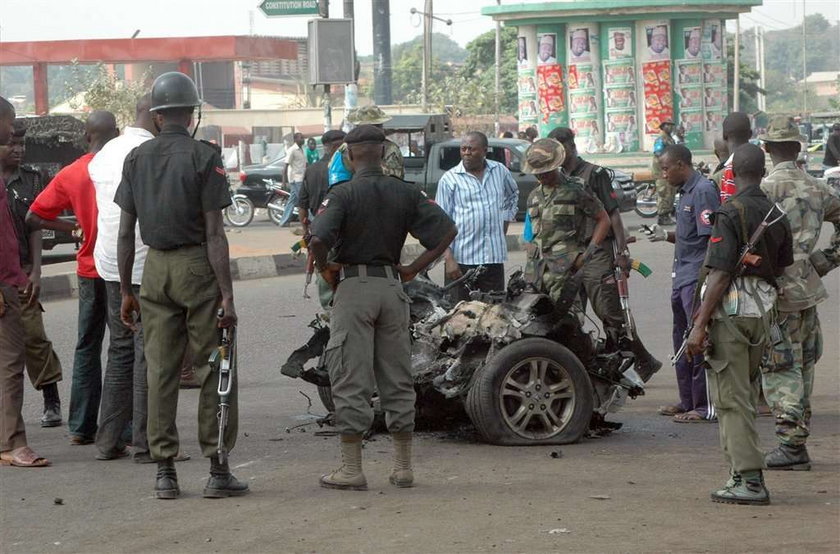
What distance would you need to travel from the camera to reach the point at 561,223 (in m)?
8.73

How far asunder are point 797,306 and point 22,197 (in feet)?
15.6

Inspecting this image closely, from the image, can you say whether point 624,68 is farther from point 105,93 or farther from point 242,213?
point 242,213

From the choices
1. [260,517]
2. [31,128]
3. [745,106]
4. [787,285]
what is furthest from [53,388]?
[745,106]

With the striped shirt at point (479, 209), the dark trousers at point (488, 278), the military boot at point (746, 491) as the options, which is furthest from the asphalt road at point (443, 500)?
the striped shirt at point (479, 209)

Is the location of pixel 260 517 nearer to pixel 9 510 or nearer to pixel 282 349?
pixel 9 510

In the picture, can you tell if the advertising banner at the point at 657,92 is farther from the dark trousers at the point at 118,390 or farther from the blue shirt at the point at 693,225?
the dark trousers at the point at 118,390

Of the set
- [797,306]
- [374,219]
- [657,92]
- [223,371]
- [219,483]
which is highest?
[657,92]

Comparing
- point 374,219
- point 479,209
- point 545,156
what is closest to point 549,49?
point 479,209

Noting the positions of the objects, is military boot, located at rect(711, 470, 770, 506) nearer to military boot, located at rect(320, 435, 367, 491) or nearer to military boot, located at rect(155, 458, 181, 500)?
military boot, located at rect(320, 435, 367, 491)

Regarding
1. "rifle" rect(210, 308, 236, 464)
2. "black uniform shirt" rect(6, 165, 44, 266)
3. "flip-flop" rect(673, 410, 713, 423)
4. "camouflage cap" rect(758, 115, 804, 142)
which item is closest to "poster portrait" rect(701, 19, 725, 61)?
"flip-flop" rect(673, 410, 713, 423)

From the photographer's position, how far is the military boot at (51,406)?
8367 millimetres

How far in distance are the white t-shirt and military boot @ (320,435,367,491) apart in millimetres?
1613

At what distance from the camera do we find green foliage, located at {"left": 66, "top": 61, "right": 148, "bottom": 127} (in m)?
45.6

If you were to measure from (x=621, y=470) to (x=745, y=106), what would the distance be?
7192cm
